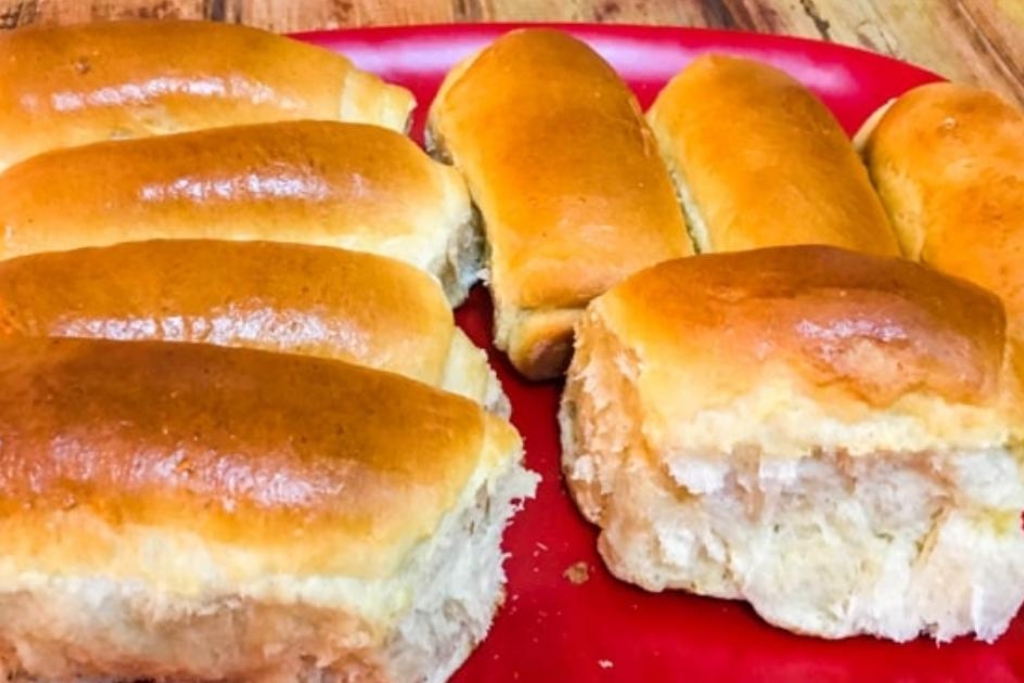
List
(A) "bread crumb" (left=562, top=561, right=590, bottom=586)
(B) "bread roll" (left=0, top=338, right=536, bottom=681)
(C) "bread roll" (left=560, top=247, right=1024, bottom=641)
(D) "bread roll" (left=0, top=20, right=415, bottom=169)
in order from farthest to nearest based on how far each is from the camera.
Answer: (D) "bread roll" (left=0, top=20, right=415, bottom=169), (A) "bread crumb" (left=562, top=561, right=590, bottom=586), (C) "bread roll" (left=560, top=247, right=1024, bottom=641), (B) "bread roll" (left=0, top=338, right=536, bottom=681)

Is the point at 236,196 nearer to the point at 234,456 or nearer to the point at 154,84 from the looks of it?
the point at 154,84

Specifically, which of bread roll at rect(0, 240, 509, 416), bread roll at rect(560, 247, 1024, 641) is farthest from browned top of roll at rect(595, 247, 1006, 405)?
bread roll at rect(0, 240, 509, 416)

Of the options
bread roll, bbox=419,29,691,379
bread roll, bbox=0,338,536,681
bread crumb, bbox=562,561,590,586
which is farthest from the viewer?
bread roll, bbox=419,29,691,379

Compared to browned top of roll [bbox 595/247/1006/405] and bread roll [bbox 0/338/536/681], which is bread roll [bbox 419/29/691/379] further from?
bread roll [bbox 0/338/536/681]

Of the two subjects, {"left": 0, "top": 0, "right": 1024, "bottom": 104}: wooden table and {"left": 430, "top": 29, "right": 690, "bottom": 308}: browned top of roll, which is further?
{"left": 0, "top": 0, "right": 1024, "bottom": 104}: wooden table

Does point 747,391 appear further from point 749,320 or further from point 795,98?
point 795,98

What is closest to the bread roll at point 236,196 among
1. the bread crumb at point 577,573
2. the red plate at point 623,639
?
the red plate at point 623,639

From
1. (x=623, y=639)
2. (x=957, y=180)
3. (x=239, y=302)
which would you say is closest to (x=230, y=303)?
(x=239, y=302)
